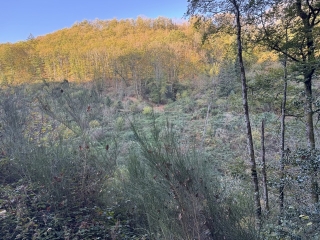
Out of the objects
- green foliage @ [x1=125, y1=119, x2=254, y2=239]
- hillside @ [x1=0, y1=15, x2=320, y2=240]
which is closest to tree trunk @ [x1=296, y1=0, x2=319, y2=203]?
hillside @ [x1=0, y1=15, x2=320, y2=240]

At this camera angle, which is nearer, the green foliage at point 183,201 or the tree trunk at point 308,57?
the green foliage at point 183,201

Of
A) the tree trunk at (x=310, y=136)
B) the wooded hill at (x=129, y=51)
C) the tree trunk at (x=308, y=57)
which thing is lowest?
the tree trunk at (x=310, y=136)

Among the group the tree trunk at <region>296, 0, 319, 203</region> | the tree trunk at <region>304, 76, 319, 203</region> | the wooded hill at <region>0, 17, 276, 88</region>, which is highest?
the wooded hill at <region>0, 17, 276, 88</region>

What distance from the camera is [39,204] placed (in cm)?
303

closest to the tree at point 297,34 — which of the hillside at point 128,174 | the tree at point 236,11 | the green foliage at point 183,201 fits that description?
the hillside at point 128,174

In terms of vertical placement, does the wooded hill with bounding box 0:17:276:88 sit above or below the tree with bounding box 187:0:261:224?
above

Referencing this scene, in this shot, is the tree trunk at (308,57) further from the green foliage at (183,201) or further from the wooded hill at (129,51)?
the wooded hill at (129,51)

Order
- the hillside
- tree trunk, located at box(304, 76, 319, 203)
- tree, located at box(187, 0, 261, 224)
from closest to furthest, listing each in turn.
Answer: the hillside → tree trunk, located at box(304, 76, 319, 203) → tree, located at box(187, 0, 261, 224)

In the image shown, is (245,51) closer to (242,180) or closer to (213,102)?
(242,180)

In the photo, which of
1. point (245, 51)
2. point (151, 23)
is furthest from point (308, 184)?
point (151, 23)

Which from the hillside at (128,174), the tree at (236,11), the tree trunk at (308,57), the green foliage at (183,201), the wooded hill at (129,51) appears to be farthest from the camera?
the wooded hill at (129,51)

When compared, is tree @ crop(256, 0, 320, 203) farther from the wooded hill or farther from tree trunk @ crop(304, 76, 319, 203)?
the wooded hill

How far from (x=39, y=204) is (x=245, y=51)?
424 centimetres

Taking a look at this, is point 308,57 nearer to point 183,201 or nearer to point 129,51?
point 183,201
